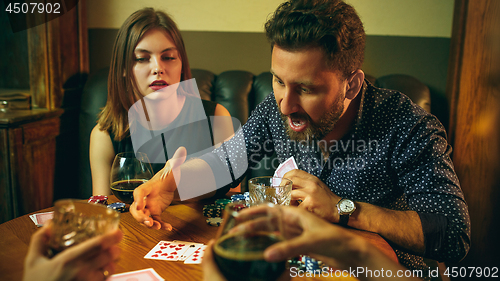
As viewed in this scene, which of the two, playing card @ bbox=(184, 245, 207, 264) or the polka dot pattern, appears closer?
playing card @ bbox=(184, 245, 207, 264)

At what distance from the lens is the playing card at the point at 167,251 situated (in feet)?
3.09

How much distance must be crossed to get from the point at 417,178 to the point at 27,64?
3.44 meters

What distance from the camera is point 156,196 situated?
1.25 metres

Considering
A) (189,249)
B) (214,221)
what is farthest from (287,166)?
(189,249)

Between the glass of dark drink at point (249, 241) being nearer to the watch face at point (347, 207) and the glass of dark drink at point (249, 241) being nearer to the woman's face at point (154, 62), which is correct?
the watch face at point (347, 207)

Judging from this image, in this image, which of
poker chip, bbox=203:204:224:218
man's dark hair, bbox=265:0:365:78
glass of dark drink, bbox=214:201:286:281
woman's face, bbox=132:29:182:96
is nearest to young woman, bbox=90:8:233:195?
woman's face, bbox=132:29:182:96

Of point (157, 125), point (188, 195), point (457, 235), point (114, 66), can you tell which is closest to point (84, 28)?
point (114, 66)

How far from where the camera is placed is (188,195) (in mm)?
1454

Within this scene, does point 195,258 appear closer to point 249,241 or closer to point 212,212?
point 212,212

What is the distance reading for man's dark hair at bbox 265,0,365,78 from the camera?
131 cm

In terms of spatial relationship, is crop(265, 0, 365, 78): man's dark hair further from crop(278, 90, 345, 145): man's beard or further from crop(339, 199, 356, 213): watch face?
crop(339, 199, 356, 213): watch face

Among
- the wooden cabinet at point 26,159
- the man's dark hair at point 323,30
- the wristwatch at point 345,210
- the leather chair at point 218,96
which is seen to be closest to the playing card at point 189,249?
the wristwatch at point 345,210

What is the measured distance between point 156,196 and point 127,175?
0.46 ft

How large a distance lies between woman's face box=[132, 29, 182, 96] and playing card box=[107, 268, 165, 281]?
1.32 meters
